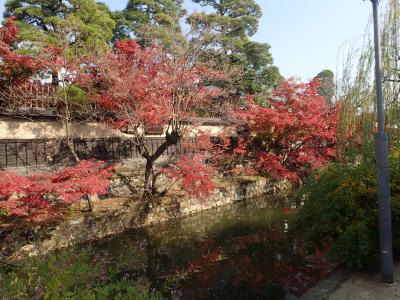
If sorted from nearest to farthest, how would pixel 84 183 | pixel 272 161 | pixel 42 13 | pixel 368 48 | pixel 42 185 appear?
pixel 368 48 < pixel 42 185 < pixel 84 183 < pixel 42 13 < pixel 272 161

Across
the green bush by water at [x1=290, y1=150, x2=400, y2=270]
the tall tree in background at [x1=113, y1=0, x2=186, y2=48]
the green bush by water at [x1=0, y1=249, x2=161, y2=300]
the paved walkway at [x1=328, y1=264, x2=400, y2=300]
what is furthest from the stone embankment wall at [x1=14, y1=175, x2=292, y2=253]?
the tall tree in background at [x1=113, y1=0, x2=186, y2=48]

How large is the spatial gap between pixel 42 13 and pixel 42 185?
37.3 feet

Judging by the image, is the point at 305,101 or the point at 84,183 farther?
the point at 305,101

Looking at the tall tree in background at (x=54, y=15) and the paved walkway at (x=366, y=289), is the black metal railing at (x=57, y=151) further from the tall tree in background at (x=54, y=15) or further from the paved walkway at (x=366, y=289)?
the paved walkway at (x=366, y=289)

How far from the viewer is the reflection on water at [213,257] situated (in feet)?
24.2

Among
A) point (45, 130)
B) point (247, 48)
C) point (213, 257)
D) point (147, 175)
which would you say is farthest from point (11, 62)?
point (247, 48)

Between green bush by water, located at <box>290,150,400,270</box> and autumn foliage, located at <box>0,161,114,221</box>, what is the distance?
20.0ft

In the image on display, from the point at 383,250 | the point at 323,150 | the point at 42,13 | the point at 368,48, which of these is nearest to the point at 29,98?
the point at 42,13

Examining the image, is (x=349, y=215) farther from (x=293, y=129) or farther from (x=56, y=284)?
(x=293, y=129)

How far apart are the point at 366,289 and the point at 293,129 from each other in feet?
42.3

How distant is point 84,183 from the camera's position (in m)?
9.79

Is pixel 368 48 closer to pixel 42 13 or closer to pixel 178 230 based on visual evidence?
pixel 178 230

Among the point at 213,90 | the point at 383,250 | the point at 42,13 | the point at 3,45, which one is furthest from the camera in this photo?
the point at 42,13

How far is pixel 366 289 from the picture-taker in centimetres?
570
